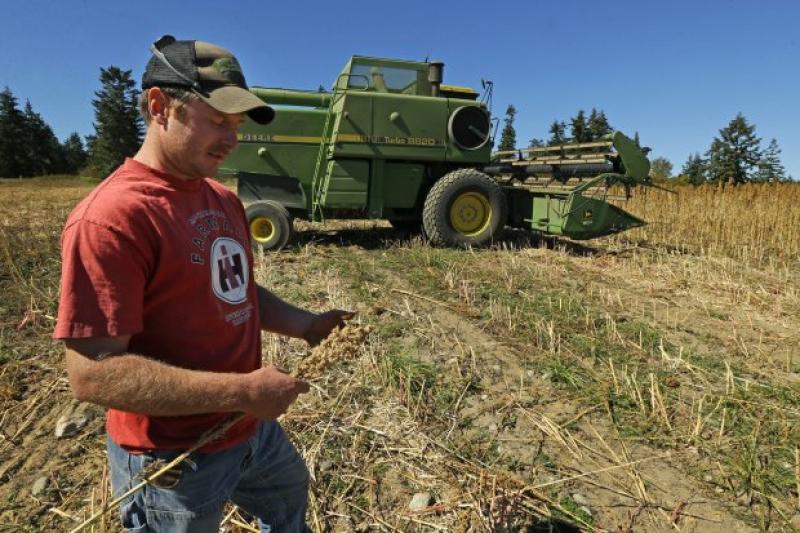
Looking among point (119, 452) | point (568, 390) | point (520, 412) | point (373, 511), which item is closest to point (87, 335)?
point (119, 452)

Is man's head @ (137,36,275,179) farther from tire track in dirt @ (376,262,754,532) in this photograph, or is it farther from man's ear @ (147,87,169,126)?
tire track in dirt @ (376,262,754,532)

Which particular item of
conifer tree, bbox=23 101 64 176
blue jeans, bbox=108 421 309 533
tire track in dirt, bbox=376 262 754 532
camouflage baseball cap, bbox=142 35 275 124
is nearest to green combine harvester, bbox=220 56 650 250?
tire track in dirt, bbox=376 262 754 532

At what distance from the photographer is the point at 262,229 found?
7.25 m

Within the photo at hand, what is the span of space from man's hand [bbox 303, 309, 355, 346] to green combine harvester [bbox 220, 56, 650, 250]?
5.63 metres

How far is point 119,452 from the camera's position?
52.2 inches

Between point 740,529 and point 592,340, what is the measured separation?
6.36 feet

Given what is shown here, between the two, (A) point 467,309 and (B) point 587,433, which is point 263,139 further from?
(B) point 587,433

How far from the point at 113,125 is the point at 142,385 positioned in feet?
176

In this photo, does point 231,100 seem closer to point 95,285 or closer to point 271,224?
point 95,285

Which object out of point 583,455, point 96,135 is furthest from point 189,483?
point 96,135

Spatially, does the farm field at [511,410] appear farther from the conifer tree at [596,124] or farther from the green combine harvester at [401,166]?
the conifer tree at [596,124]

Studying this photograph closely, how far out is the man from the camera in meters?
1.07

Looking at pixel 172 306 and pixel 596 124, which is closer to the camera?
pixel 172 306

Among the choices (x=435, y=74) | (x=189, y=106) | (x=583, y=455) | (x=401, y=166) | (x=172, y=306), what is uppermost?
Answer: (x=435, y=74)
